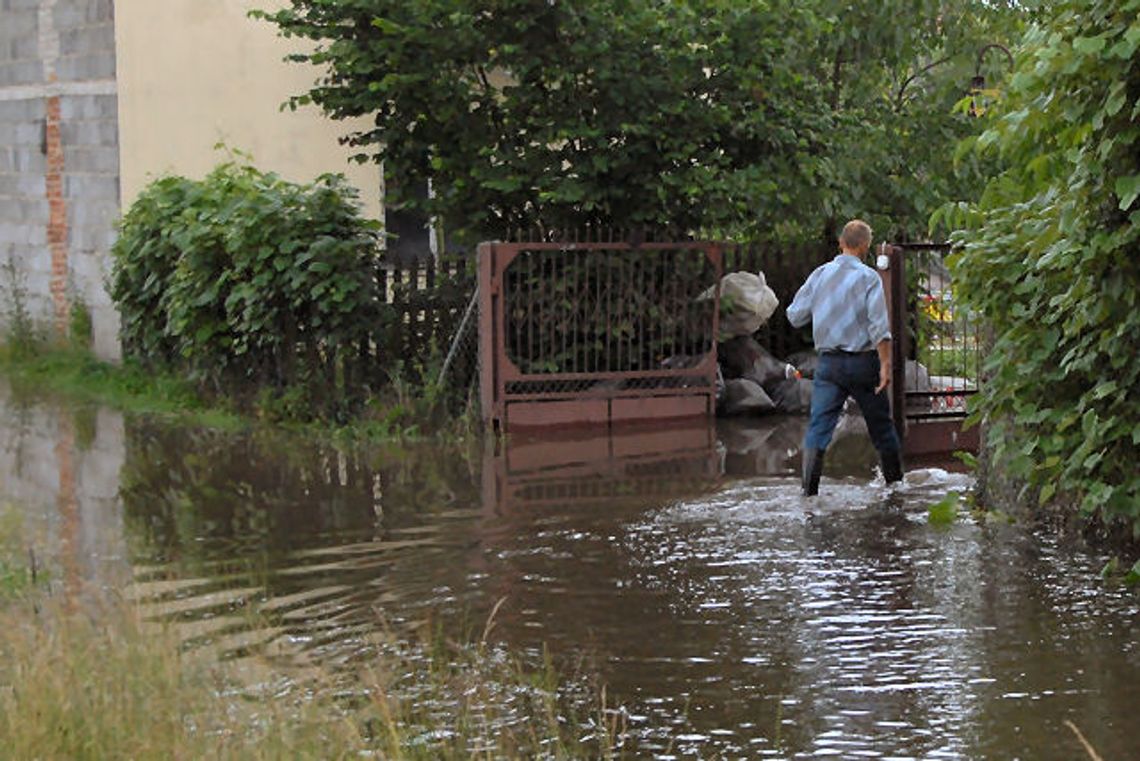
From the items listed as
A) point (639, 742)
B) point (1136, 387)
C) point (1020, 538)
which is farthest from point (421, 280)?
point (639, 742)

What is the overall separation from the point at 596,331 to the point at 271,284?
265 centimetres

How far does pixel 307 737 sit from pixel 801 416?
1066cm

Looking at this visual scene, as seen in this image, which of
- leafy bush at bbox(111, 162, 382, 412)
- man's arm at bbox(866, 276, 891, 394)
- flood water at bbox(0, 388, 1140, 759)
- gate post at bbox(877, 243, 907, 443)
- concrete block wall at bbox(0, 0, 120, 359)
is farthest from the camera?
concrete block wall at bbox(0, 0, 120, 359)

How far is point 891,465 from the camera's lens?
1193cm

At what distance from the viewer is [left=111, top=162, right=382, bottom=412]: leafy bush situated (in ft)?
50.1

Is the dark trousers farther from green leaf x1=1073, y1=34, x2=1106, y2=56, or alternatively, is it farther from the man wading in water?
green leaf x1=1073, y1=34, x2=1106, y2=56

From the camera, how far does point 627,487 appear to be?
40.7ft

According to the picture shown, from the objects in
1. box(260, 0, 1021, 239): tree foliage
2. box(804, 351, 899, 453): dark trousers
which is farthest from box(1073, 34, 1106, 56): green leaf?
box(260, 0, 1021, 239): tree foliage

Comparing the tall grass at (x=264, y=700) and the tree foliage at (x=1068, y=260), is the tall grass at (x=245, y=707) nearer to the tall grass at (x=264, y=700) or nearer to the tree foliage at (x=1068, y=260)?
the tall grass at (x=264, y=700)

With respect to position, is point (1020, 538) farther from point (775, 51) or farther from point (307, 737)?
point (775, 51)

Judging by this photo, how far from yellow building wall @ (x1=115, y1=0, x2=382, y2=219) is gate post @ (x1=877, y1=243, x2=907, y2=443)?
7.20 m

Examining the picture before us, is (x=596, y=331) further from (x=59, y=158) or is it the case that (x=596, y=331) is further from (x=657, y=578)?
(x=59, y=158)

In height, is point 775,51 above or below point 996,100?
above

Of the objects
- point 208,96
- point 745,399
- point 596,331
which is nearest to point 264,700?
point 596,331
